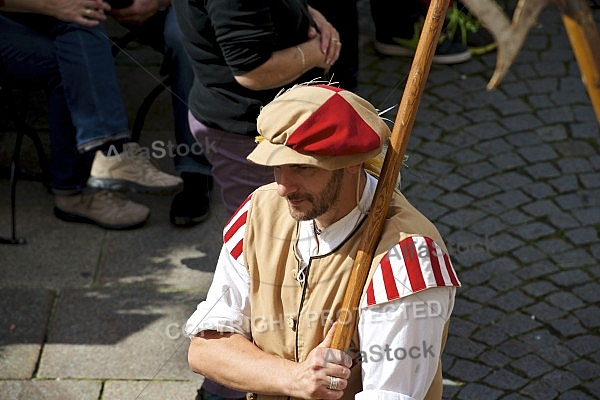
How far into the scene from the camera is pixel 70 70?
5.32 metres

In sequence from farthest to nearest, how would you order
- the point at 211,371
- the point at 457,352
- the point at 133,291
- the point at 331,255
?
the point at 133,291 < the point at 457,352 < the point at 211,371 < the point at 331,255

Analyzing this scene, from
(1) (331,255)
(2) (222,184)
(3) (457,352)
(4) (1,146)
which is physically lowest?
(4) (1,146)

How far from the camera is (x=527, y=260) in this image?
17.4ft

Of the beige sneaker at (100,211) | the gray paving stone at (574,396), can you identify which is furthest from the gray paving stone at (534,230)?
the beige sneaker at (100,211)

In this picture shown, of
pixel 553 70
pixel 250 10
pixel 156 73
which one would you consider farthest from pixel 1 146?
pixel 553 70

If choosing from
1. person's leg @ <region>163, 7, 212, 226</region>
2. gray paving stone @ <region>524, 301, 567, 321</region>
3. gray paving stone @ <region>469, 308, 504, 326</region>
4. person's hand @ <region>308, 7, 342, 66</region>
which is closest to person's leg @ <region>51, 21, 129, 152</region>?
person's leg @ <region>163, 7, 212, 226</region>

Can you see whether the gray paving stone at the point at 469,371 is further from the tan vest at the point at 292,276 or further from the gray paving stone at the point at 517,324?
the tan vest at the point at 292,276

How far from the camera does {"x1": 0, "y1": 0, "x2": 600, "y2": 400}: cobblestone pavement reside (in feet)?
15.0

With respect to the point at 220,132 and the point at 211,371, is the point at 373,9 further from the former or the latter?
the point at 211,371

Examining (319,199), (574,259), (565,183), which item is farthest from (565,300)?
(319,199)

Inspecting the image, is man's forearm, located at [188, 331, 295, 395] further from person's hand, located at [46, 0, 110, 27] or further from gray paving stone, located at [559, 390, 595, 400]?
person's hand, located at [46, 0, 110, 27]

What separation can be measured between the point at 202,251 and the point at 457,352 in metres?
1.45

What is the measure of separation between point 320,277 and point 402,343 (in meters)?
0.30

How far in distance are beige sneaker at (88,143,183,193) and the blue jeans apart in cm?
38
